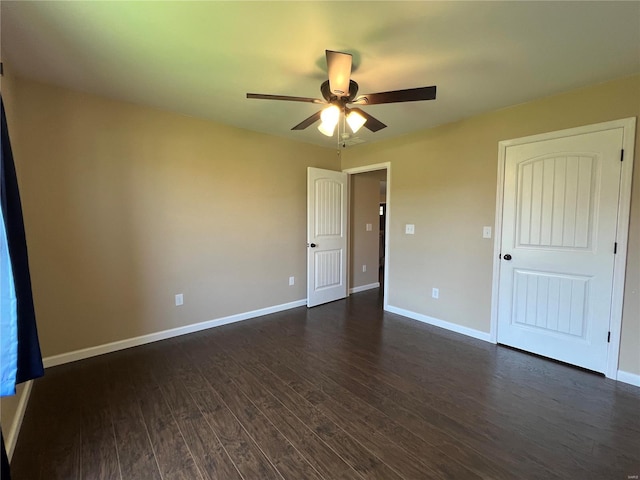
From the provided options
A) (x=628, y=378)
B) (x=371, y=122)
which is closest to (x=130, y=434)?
(x=371, y=122)

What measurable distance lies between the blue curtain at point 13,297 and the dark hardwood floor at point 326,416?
577mm

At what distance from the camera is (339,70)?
66.9 inches

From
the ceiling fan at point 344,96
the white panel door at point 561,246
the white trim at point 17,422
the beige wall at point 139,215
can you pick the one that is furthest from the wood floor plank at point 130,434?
the white panel door at point 561,246

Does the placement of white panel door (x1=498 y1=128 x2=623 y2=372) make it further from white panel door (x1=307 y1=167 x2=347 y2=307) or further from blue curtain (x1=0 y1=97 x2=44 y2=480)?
blue curtain (x1=0 y1=97 x2=44 y2=480)

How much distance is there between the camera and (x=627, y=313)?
90.7 inches

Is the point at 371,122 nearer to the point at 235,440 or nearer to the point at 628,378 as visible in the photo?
the point at 235,440

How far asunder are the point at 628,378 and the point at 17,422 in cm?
435

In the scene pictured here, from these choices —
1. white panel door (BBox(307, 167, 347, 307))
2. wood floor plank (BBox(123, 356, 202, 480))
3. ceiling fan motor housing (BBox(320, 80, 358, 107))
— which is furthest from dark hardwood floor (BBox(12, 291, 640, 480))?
ceiling fan motor housing (BBox(320, 80, 358, 107))

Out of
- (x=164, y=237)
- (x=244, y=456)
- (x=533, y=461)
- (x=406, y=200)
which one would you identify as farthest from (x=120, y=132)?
(x=533, y=461)

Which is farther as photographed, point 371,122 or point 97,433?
point 371,122

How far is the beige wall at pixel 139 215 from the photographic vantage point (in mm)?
2439

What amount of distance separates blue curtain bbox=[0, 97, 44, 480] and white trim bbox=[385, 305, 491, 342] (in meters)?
3.51

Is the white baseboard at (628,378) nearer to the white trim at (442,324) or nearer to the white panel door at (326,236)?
the white trim at (442,324)

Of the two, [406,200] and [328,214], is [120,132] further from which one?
[406,200]
